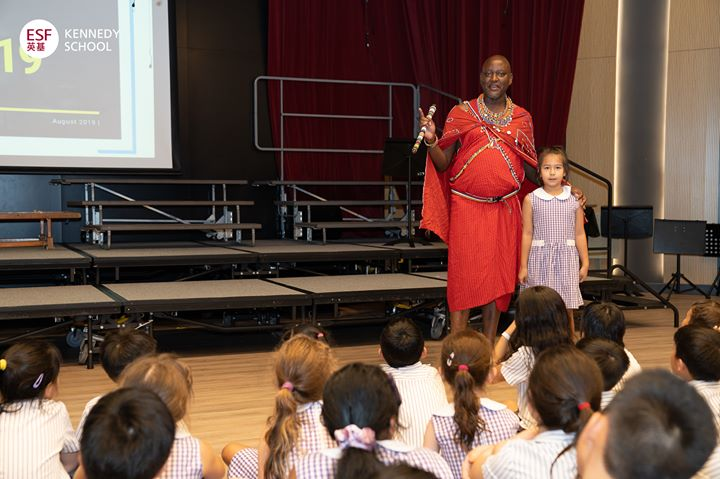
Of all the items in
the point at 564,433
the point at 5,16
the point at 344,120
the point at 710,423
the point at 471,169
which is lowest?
the point at 564,433

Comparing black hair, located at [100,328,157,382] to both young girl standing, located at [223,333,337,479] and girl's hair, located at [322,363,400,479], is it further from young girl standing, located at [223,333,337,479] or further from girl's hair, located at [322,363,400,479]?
girl's hair, located at [322,363,400,479]

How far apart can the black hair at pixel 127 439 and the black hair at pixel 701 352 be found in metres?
1.49

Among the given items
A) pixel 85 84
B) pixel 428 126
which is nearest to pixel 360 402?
pixel 428 126

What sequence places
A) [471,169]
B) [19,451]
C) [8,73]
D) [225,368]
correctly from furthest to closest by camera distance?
1. [8,73]
2. [225,368]
3. [471,169]
4. [19,451]

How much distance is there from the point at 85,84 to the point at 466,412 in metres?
5.36

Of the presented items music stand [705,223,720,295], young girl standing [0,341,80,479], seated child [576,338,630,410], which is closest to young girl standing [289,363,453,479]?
seated child [576,338,630,410]

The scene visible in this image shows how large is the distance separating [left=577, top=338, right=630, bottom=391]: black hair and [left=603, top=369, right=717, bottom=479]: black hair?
106cm

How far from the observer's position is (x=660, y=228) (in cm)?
769

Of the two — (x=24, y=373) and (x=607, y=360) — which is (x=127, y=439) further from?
(x=607, y=360)

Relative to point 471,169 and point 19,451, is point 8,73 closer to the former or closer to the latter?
point 471,169

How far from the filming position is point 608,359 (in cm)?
209

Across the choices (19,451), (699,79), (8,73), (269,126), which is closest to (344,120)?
(269,126)

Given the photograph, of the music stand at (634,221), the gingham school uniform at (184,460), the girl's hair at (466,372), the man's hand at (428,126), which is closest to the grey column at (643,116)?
the music stand at (634,221)

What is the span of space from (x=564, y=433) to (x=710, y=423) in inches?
24.5
